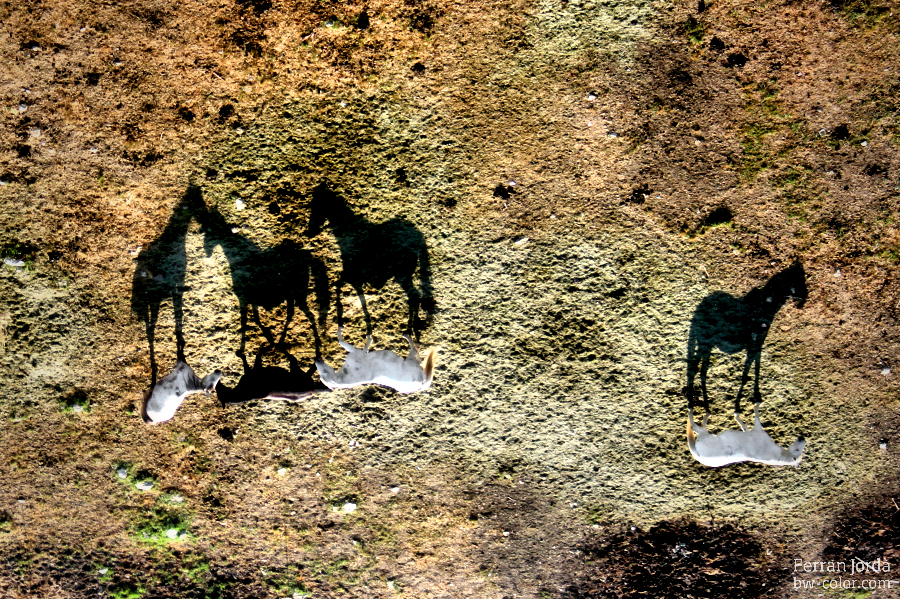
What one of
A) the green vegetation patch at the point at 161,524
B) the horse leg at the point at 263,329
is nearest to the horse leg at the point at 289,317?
the horse leg at the point at 263,329

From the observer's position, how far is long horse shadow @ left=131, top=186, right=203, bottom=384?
411 centimetres

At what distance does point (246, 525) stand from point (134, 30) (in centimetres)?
493

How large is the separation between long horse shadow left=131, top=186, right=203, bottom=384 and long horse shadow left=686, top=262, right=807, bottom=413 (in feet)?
16.3

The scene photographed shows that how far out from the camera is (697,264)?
166 inches

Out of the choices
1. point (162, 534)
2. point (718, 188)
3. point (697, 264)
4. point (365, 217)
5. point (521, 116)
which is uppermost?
point (521, 116)

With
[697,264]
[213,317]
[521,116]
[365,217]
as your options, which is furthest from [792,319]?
[213,317]

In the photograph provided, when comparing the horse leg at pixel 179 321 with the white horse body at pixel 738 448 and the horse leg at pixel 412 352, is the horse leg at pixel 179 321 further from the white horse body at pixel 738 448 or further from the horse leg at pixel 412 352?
the white horse body at pixel 738 448

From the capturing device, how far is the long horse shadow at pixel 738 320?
4.23 m

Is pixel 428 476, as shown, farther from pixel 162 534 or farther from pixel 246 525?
pixel 162 534

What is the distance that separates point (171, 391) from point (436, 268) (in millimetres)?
2671

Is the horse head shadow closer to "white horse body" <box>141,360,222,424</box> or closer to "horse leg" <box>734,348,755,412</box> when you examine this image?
"white horse body" <box>141,360,222,424</box>

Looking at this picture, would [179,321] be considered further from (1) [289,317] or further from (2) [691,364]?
(2) [691,364]

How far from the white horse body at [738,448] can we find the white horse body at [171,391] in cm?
460

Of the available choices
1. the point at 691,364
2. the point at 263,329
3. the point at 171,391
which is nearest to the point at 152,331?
the point at 171,391
